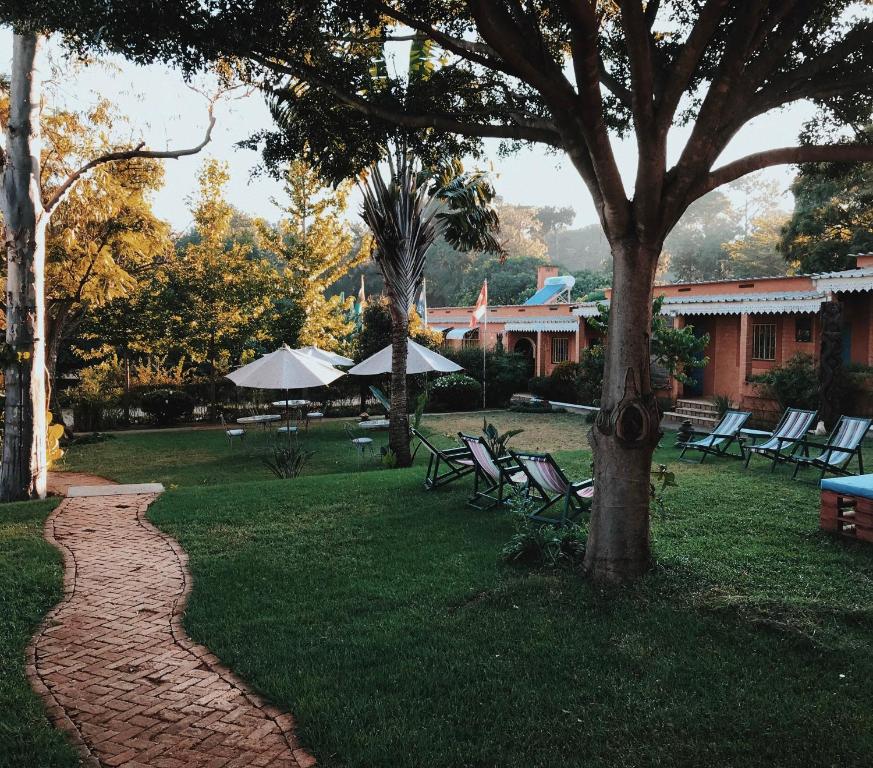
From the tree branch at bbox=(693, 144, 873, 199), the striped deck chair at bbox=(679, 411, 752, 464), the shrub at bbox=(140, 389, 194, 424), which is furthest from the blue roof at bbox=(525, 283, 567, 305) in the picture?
the tree branch at bbox=(693, 144, 873, 199)

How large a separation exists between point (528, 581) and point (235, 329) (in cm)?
1810

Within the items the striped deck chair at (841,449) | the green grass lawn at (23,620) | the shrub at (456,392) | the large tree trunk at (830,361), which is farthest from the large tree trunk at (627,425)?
the shrub at (456,392)

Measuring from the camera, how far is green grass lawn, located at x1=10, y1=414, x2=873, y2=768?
3.49 m

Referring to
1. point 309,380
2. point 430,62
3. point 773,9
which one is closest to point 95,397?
point 309,380

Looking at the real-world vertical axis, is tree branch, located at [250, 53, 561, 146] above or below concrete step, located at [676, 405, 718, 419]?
above

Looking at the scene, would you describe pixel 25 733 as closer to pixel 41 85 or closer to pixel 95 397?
pixel 41 85

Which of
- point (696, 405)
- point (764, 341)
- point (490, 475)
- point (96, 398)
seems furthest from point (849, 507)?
point (96, 398)

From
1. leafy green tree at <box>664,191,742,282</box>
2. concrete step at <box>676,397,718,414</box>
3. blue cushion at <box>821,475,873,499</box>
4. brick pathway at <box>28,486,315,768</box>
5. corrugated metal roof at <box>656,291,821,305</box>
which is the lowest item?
brick pathway at <box>28,486,315,768</box>

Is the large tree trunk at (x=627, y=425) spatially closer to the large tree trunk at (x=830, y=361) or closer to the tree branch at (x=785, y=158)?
the tree branch at (x=785, y=158)

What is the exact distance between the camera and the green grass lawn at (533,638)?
349cm

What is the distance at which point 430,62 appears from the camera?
1124 centimetres

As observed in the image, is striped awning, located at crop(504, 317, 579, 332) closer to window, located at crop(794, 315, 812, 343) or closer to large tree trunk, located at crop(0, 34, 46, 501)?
window, located at crop(794, 315, 812, 343)

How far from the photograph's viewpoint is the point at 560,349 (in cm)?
3225

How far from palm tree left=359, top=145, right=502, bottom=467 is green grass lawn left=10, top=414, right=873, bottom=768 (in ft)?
19.3
